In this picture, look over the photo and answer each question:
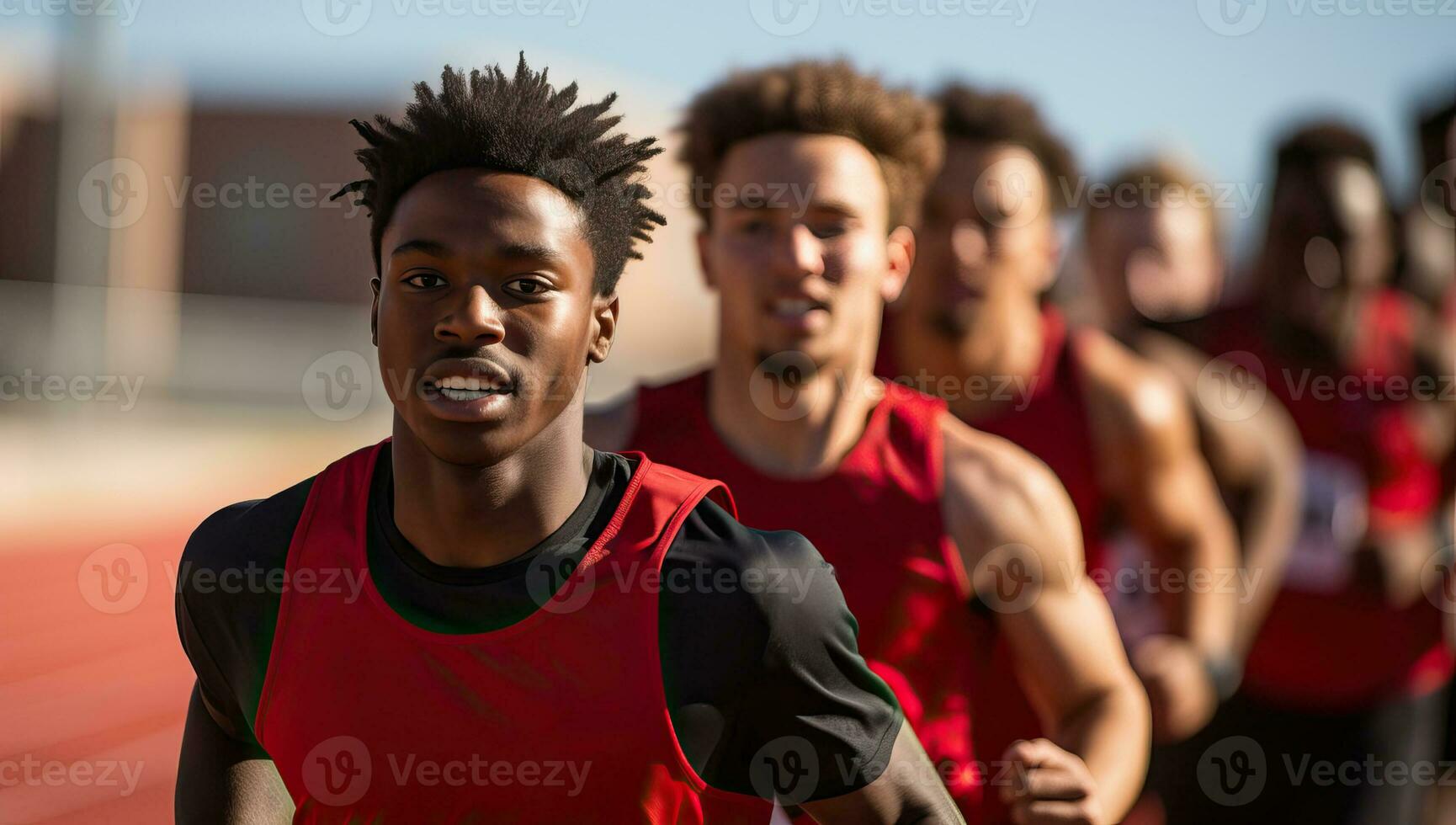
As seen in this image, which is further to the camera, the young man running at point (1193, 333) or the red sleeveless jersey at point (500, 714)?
the young man running at point (1193, 333)

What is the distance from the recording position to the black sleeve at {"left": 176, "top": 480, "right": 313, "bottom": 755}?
222 cm

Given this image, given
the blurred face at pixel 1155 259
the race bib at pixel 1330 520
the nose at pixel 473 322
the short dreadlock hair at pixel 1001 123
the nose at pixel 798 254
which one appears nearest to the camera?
the nose at pixel 473 322

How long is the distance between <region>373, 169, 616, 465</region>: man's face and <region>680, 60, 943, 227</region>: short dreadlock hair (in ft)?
3.71

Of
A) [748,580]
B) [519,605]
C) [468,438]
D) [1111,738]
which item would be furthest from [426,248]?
[1111,738]

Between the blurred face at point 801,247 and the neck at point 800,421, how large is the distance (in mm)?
44

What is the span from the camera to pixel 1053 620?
3100 millimetres

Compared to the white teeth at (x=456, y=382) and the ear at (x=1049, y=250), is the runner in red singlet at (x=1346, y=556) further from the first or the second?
the white teeth at (x=456, y=382)

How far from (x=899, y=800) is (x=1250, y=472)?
9.63 ft

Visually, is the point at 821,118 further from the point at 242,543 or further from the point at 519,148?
the point at 242,543

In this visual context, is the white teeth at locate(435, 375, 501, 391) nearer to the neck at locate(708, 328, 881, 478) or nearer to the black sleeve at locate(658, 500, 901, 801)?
the black sleeve at locate(658, 500, 901, 801)

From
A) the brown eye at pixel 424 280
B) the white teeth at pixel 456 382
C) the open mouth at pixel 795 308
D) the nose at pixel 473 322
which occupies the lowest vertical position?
the white teeth at pixel 456 382

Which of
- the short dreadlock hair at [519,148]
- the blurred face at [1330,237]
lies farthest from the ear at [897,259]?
the blurred face at [1330,237]

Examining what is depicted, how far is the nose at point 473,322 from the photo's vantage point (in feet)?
6.66

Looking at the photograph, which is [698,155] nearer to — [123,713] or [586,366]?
[586,366]
